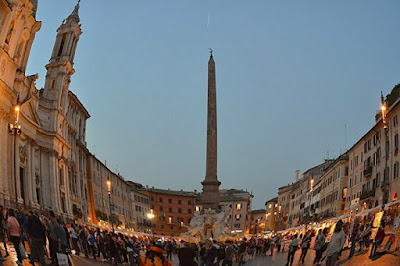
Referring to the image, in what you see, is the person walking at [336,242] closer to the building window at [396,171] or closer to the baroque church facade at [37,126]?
the baroque church facade at [37,126]

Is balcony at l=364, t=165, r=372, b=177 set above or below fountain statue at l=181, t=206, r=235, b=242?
above

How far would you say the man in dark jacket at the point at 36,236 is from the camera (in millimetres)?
13523

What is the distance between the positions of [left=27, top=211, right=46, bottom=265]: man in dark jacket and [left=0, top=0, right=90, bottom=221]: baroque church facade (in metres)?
22.6

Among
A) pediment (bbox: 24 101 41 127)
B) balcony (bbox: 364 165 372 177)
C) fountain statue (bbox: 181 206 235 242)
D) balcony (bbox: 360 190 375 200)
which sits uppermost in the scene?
pediment (bbox: 24 101 41 127)

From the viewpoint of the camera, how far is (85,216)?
6269 cm

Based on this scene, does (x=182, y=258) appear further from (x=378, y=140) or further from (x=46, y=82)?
(x=46, y=82)

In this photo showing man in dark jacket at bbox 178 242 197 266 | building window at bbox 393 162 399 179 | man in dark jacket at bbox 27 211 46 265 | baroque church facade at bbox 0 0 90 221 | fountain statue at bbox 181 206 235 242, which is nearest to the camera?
man in dark jacket at bbox 178 242 197 266

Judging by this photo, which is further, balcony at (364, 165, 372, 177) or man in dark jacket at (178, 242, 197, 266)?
balcony at (364, 165, 372, 177)

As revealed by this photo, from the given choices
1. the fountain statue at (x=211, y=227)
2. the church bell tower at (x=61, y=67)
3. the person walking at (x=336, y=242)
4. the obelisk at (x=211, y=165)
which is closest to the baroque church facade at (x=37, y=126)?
the church bell tower at (x=61, y=67)

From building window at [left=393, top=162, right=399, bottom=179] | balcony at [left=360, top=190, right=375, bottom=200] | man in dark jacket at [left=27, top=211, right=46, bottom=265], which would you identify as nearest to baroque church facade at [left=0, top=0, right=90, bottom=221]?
man in dark jacket at [left=27, top=211, right=46, bottom=265]

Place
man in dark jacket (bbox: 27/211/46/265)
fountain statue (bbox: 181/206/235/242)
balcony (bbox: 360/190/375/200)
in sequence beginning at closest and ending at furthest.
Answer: man in dark jacket (bbox: 27/211/46/265) → balcony (bbox: 360/190/375/200) → fountain statue (bbox: 181/206/235/242)

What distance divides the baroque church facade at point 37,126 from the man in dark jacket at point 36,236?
74.1 feet

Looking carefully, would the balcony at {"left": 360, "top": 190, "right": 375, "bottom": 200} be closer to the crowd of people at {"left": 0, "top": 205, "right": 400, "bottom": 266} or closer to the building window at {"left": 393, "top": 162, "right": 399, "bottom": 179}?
the building window at {"left": 393, "top": 162, "right": 399, "bottom": 179}

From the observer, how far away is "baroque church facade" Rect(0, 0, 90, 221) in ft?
129
